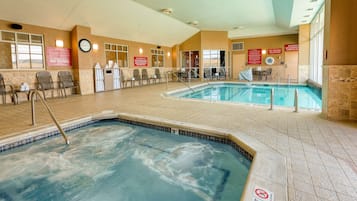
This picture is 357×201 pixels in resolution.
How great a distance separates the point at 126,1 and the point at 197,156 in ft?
22.2

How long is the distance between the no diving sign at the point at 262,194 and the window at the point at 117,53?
30.9ft

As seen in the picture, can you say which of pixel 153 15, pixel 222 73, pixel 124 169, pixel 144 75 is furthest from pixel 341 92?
pixel 222 73

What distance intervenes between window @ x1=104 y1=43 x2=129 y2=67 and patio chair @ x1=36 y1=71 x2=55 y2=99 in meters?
2.93

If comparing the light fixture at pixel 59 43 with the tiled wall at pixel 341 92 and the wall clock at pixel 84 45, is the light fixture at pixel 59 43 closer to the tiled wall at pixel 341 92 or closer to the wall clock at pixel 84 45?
the wall clock at pixel 84 45

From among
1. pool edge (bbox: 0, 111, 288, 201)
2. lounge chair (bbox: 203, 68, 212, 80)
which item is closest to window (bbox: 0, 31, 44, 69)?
pool edge (bbox: 0, 111, 288, 201)

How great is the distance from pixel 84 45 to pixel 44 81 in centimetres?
197

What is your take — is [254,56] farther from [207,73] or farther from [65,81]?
[65,81]

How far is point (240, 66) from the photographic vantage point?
1548cm

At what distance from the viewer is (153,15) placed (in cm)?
986

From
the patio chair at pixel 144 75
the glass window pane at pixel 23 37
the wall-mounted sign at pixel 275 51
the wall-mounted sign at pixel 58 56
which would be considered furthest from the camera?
the wall-mounted sign at pixel 275 51

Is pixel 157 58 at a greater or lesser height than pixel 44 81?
greater

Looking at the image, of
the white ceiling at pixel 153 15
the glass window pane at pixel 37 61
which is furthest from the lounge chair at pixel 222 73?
the glass window pane at pixel 37 61

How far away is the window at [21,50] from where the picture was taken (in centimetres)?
661

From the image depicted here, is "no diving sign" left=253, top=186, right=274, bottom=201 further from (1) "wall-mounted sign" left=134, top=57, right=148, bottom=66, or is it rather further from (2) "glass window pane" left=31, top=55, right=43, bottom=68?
(1) "wall-mounted sign" left=134, top=57, right=148, bottom=66
